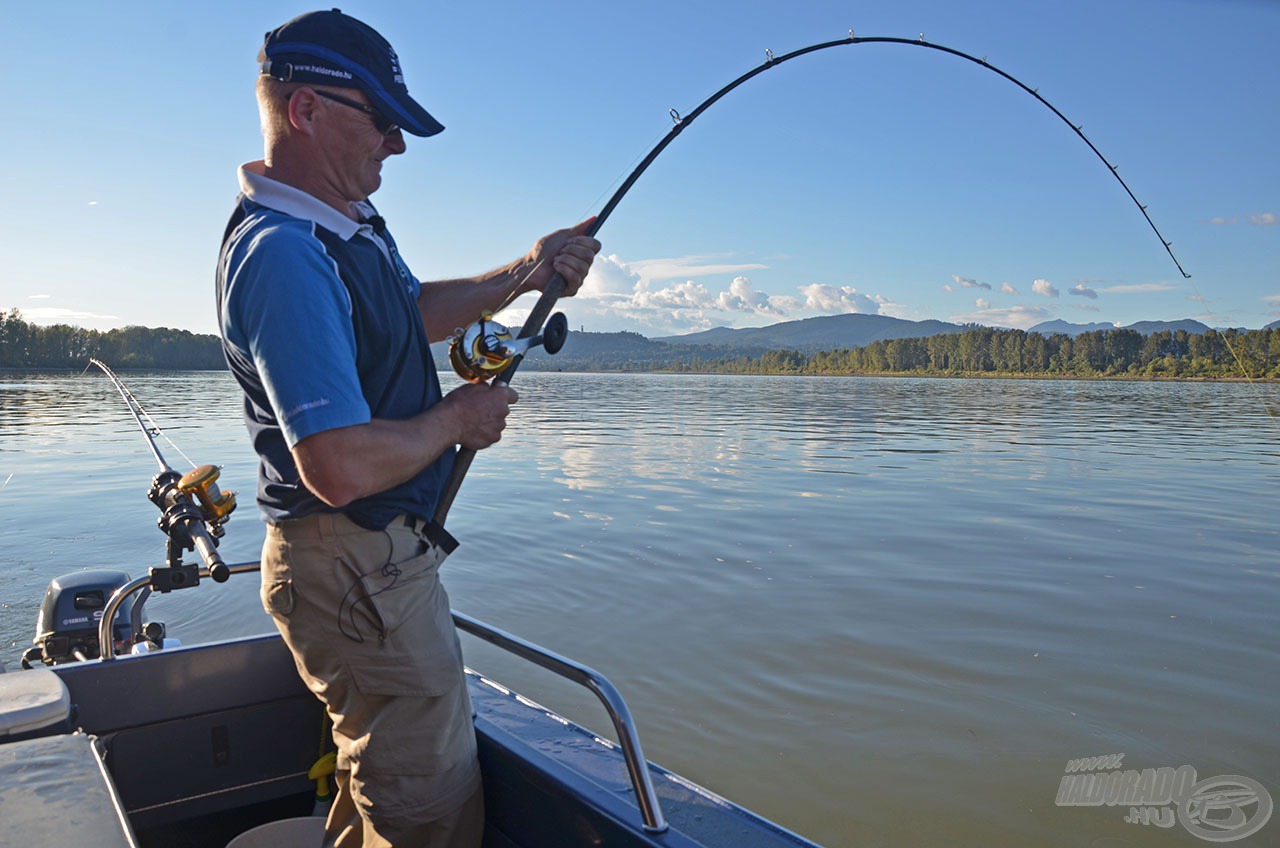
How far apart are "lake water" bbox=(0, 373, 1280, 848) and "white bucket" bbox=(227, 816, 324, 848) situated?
235cm

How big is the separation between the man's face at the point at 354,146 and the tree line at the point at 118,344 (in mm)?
50829

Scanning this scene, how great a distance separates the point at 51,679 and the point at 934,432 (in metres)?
20.1

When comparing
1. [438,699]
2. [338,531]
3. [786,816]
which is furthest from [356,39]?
[786,816]

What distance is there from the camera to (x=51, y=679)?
2.17 meters

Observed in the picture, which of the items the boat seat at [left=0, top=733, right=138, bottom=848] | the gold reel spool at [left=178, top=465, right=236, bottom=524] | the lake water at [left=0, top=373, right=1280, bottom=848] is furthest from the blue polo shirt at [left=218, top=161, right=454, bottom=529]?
the lake water at [left=0, top=373, right=1280, bottom=848]

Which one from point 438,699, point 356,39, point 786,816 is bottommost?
point 786,816

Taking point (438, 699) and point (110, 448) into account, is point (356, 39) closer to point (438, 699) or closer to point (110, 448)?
point (438, 699)

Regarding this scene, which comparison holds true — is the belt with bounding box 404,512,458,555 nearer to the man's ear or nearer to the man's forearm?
the man's forearm

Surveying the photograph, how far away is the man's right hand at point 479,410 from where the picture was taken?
5.87 ft

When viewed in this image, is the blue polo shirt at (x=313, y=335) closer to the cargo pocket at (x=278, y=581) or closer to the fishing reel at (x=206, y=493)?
the cargo pocket at (x=278, y=581)

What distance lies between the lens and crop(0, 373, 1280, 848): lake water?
4449 mm

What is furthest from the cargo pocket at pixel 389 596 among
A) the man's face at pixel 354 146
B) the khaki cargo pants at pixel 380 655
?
the man's face at pixel 354 146

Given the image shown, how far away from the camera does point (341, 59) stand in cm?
172

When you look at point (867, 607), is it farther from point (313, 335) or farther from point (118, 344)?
point (118, 344)
